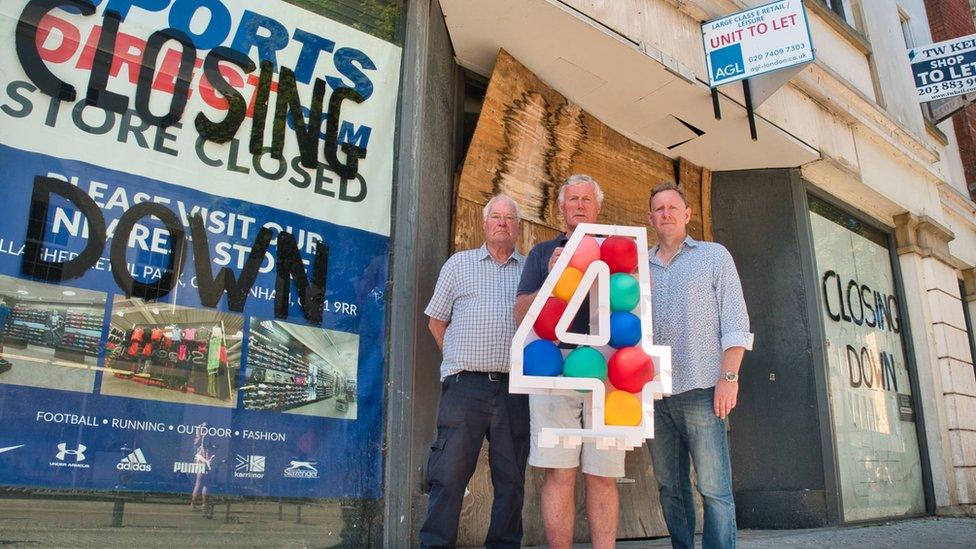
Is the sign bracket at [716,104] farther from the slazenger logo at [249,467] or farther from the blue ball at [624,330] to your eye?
the slazenger logo at [249,467]

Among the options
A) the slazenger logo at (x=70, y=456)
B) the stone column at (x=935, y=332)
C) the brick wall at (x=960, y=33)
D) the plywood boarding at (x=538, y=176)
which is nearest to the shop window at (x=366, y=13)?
the plywood boarding at (x=538, y=176)

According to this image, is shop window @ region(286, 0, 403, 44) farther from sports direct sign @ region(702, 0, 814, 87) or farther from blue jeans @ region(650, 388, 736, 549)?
blue jeans @ region(650, 388, 736, 549)

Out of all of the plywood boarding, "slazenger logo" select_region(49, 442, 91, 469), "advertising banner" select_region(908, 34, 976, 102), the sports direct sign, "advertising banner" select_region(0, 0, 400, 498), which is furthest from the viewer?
"advertising banner" select_region(908, 34, 976, 102)

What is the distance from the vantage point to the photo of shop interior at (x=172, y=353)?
311 centimetres

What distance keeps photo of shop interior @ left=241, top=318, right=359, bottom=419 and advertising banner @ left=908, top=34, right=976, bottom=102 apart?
8.20 metres

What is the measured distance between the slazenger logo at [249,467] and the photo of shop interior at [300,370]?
0.23 m

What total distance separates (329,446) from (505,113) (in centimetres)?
250

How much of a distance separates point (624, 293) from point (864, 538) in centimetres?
331

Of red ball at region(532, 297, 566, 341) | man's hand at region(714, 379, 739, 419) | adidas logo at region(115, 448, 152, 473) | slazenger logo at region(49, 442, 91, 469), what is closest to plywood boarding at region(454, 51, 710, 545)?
man's hand at region(714, 379, 739, 419)

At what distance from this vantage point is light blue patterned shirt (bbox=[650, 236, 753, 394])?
3.19 m

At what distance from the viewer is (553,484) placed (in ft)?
9.97

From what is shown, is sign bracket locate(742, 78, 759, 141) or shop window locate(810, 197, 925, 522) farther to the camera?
shop window locate(810, 197, 925, 522)

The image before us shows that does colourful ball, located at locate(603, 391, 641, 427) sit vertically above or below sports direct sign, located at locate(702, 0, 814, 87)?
below

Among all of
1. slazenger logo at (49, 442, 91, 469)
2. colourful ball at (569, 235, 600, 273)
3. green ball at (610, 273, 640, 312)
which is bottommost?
slazenger logo at (49, 442, 91, 469)
